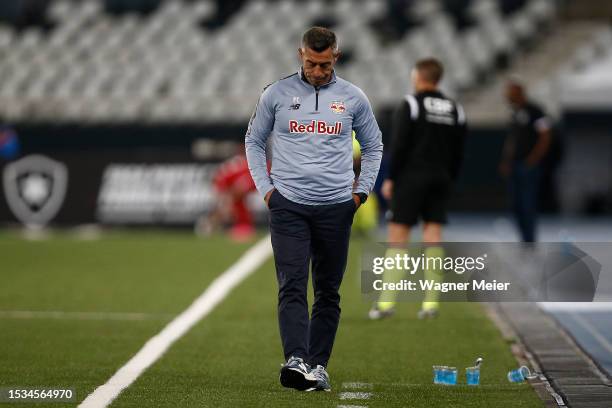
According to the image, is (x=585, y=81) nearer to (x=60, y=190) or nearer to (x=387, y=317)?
(x=60, y=190)

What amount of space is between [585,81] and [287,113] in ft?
59.9

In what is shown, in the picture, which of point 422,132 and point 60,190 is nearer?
point 422,132

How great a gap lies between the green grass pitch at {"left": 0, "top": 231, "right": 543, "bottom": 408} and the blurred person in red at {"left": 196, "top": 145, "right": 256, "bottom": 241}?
4.51 meters

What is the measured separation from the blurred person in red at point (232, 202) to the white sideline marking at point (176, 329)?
8.85ft

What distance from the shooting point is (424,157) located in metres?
10.1

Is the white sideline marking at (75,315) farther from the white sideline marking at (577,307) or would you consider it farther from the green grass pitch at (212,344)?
the white sideline marking at (577,307)

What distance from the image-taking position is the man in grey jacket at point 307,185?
22.0 feet

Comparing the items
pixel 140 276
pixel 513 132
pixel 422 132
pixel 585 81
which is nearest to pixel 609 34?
pixel 585 81

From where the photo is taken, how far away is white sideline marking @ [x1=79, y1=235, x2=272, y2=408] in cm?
652

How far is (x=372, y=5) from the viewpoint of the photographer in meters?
27.8

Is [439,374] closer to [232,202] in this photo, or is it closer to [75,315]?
[75,315]

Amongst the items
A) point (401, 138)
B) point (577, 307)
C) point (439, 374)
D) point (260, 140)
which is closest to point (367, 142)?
point (260, 140)

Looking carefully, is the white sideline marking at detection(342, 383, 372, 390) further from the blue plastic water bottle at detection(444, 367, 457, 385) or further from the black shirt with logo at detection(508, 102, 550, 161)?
the black shirt with logo at detection(508, 102, 550, 161)

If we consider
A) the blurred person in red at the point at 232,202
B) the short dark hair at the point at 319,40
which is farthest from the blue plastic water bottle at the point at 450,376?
the blurred person in red at the point at 232,202
